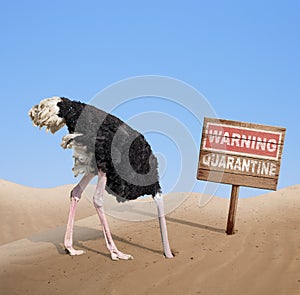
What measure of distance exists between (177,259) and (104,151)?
220 cm

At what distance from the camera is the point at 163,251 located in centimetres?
924

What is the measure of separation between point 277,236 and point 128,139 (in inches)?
149

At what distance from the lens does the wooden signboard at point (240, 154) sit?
10.7 meters

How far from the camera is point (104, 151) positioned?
27.2 feet

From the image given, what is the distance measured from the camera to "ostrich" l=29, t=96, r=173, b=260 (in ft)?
27.4

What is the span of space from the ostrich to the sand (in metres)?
0.56

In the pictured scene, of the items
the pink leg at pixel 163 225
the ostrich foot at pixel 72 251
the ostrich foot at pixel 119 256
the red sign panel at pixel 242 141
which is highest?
the red sign panel at pixel 242 141

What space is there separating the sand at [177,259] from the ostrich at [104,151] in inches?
22.0

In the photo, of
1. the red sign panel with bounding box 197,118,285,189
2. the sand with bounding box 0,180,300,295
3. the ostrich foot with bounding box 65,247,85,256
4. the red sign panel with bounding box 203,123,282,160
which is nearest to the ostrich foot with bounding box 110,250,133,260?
the sand with bounding box 0,180,300,295

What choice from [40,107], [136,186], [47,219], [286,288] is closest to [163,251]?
[136,186]

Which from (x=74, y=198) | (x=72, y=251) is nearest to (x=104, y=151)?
(x=74, y=198)

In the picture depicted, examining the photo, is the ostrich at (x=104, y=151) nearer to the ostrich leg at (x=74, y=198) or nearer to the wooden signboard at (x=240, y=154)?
the ostrich leg at (x=74, y=198)

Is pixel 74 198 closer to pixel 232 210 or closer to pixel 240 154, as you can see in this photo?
pixel 232 210

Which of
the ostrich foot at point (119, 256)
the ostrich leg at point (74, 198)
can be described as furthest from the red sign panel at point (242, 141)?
the ostrich foot at point (119, 256)
